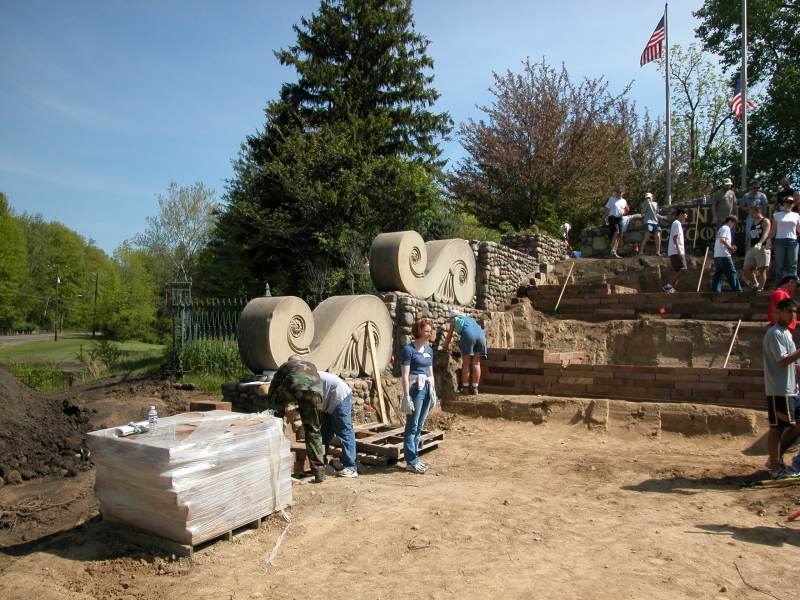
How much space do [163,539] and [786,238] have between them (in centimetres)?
1098

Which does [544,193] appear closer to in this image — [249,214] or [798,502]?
[249,214]

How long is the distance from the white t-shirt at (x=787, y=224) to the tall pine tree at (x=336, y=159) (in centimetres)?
989

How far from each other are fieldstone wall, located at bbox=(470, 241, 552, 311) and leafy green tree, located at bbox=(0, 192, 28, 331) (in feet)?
134

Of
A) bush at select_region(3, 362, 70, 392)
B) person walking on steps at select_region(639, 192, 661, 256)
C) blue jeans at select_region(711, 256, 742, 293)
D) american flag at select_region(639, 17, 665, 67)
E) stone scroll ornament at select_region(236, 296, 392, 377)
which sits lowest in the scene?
bush at select_region(3, 362, 70, 392)

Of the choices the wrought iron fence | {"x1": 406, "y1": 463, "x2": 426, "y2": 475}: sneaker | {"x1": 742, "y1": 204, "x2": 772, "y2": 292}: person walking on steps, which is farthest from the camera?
the wrought iron fence

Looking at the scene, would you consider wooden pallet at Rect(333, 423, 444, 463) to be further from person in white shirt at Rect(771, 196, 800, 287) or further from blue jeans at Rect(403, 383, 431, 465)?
person in white shirt at Rect(771, 196, 800, 287)

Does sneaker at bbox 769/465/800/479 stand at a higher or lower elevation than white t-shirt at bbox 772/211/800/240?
lower

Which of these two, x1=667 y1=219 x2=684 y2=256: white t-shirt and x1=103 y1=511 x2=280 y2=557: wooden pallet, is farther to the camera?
x1=667 y1=219 x2=684 y2=256: white t-shirt

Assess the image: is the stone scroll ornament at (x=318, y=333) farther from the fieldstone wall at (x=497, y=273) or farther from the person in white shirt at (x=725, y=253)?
the person in white shirt at (x=725, y=253)

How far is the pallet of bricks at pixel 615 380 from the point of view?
8.14 m

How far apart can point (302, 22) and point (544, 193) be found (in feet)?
35.0

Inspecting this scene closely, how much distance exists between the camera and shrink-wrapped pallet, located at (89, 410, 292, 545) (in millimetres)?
4172

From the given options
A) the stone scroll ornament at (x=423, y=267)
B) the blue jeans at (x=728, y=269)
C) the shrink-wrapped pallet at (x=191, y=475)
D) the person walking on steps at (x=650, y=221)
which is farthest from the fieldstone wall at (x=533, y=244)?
the shrink-wrapped pallet at (x=191, y=475)

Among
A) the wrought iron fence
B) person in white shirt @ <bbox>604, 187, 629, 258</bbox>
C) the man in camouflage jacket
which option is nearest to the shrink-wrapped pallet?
the man in camouflage jacket
